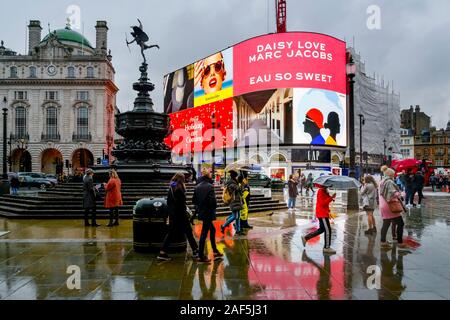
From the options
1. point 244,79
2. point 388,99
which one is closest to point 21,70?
point 244,79

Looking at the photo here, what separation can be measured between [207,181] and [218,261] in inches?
59.7

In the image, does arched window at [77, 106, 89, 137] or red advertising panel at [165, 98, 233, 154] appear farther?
arched window at [77, 106, 89, 137]

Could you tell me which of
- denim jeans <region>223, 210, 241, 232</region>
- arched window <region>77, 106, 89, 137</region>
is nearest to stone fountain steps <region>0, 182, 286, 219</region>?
denim jeans <region>223, 210, 241, 232</region>

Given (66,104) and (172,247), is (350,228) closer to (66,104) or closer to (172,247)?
(172,247)

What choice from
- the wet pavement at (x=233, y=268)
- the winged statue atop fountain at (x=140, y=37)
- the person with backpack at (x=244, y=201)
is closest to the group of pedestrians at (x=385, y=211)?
the wet pavement at (x=233, y=268)

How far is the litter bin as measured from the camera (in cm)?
827

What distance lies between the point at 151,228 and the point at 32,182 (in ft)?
116

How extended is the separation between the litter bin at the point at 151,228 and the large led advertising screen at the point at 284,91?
167ft

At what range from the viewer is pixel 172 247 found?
328 inches

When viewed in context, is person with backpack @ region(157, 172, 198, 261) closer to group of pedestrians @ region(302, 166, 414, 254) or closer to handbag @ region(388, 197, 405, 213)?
group of pedestrians @ region(302, 166, 414, 254)

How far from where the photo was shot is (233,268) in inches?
284

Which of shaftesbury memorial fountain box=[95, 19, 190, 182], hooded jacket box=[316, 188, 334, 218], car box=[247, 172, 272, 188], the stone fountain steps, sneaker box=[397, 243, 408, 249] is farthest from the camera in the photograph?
car box=[247, 172, 272, 188]

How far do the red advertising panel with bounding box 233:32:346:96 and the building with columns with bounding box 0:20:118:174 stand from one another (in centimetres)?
2513
